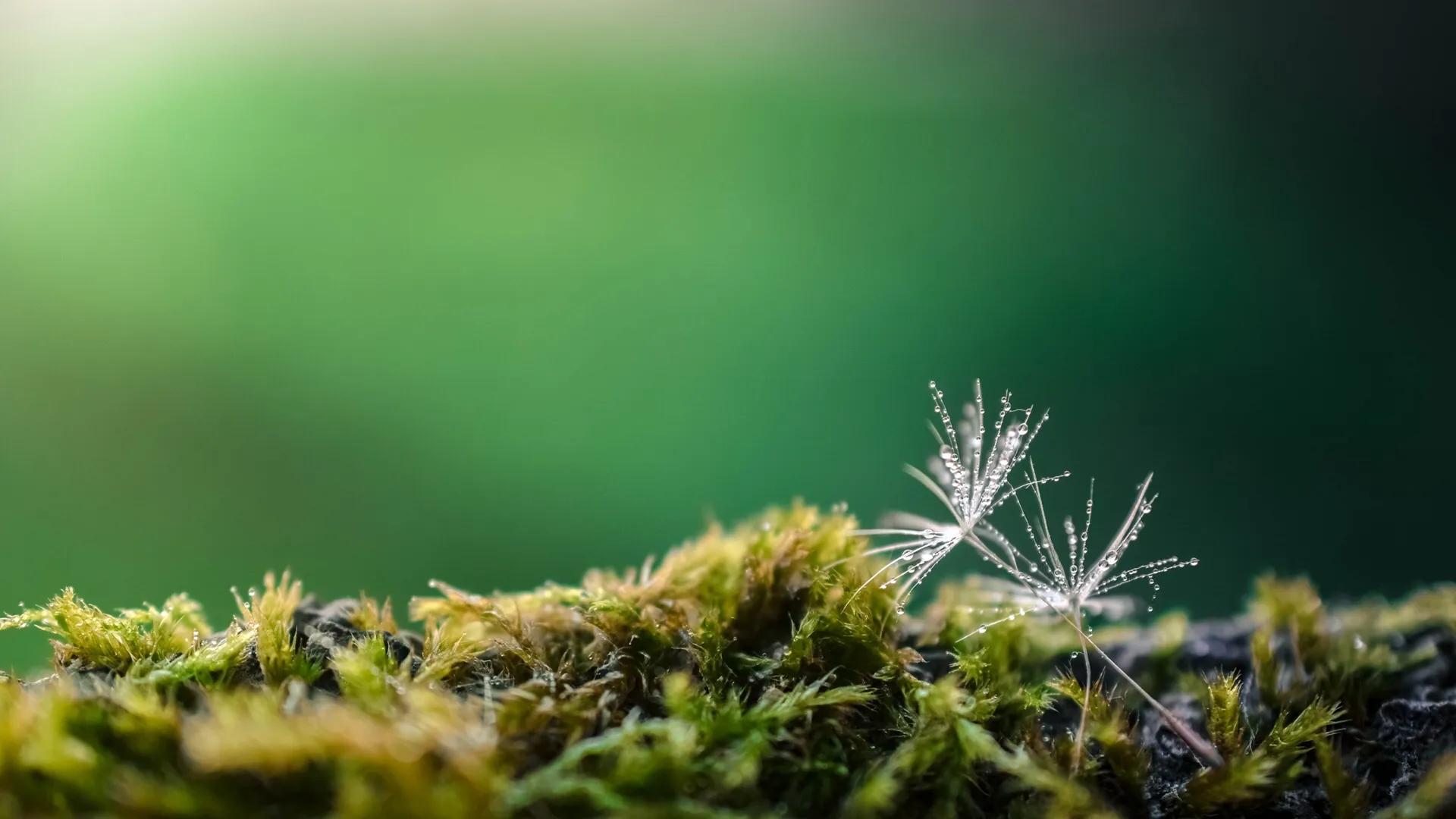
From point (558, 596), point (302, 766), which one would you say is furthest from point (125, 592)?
point (302, 766)

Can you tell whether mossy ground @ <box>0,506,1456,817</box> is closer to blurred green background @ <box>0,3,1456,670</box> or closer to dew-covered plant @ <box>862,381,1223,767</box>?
dew-covered plant @ <box>862,381,1223,767</box>

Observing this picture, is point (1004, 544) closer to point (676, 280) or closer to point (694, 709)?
point (694, 709)

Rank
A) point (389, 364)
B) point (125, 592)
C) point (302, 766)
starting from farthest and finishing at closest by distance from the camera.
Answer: point (389, 364) → point (125, 592) → point (302, 766)

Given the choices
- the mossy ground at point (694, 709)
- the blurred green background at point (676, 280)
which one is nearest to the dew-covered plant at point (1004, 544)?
the mossy ground at point (694, 709)

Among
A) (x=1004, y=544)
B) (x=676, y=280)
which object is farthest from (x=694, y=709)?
(x=676, y=280)

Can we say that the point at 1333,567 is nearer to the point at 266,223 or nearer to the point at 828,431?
the point at 828,431

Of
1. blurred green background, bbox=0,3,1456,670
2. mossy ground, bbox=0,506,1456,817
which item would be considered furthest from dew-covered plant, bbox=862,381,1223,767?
blurred green background, bbox=0,3,1456,670

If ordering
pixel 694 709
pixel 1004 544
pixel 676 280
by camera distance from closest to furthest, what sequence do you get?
pixel 694 709 < pixel 1004 544 < pixel 676 280
